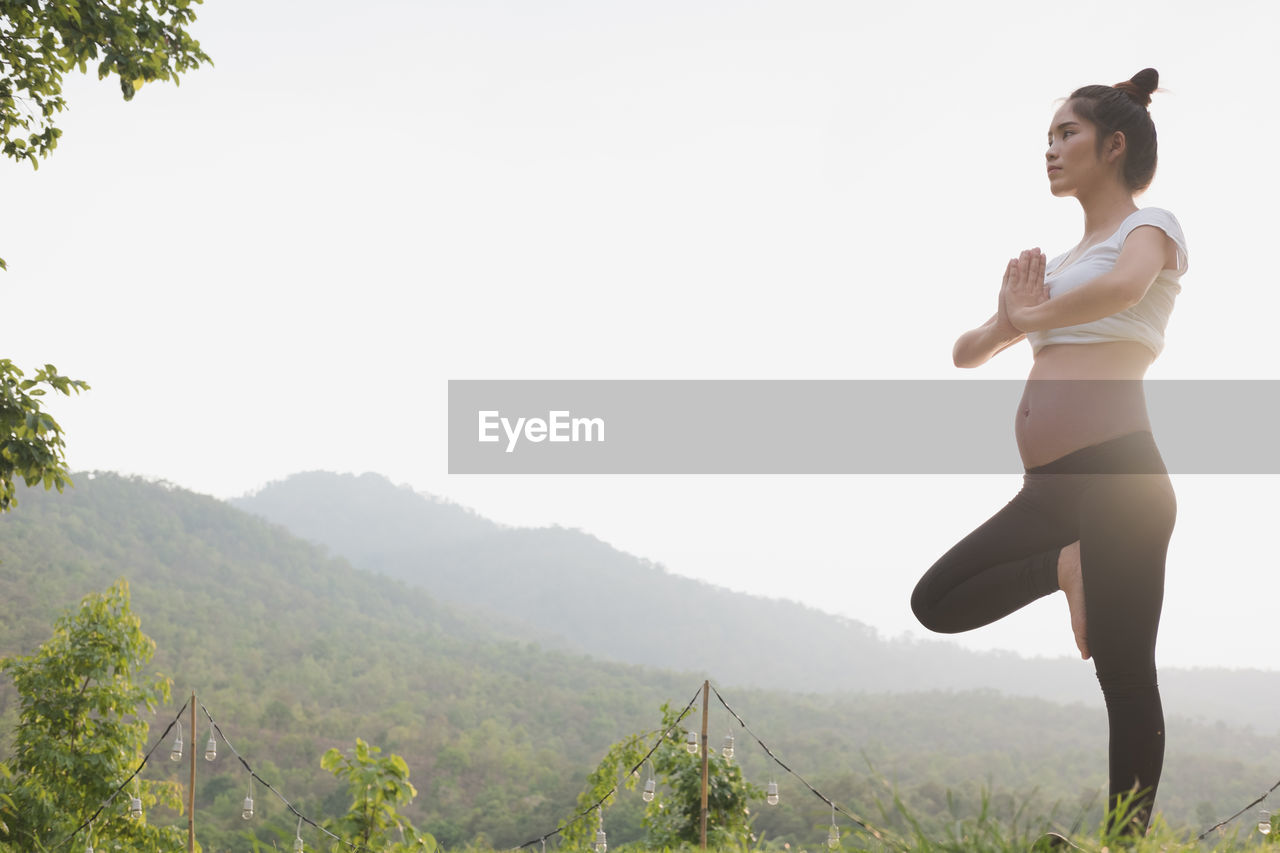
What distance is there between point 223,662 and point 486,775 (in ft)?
60.2

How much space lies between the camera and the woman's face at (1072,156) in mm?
1821

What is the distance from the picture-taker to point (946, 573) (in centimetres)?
183

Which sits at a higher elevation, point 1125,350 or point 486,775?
point 1125,350

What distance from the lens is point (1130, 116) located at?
5.93 feet

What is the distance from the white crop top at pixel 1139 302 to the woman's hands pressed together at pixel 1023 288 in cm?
3

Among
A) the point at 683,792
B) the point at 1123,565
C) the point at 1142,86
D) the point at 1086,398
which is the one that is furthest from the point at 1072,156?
the point at 683,792

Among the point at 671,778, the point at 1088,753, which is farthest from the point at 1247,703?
the point at 671,778

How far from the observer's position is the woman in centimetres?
161

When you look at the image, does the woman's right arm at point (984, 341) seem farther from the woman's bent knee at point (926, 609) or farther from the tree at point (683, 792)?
the tree at point (683, 792)

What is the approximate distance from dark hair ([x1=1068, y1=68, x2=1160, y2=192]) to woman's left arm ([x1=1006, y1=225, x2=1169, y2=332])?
24 centimetres

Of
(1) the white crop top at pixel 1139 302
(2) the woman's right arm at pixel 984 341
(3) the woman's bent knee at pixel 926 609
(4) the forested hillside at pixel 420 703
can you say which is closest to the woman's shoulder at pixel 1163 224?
(1) the white crop top at pixel 1139 302

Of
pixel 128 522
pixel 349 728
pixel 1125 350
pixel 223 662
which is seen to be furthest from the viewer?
pixel 128 522

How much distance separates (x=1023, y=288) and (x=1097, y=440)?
30 cm

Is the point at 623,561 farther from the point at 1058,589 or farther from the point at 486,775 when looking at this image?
the point at 1058,589
